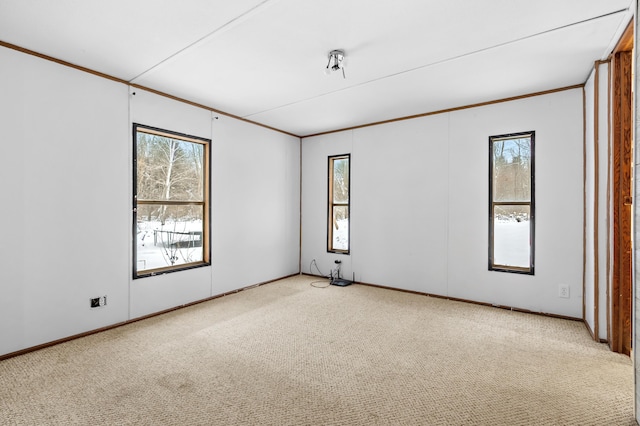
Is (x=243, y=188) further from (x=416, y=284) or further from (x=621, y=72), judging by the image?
(x=621, y=72)

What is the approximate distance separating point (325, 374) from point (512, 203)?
3092mm

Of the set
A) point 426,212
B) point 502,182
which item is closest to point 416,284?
point 426,212

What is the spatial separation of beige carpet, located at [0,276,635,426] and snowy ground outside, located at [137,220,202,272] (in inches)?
26.7

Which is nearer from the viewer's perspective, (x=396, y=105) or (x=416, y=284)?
(x=396, y=105)

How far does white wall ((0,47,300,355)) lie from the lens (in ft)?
8.83

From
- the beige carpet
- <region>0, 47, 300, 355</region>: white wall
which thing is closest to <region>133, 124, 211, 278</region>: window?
<region>0, 47, 300, 355</region>: white wall

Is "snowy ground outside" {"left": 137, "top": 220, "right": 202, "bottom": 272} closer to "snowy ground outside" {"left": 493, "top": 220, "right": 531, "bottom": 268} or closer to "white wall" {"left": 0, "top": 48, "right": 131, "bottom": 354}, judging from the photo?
"white wall" {"left": 0, "top": 48, "right": 131, "bottom": 354}

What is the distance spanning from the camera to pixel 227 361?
102 inches

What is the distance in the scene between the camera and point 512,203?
3961 mm

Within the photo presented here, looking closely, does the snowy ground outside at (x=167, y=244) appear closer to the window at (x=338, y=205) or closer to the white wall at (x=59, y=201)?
the white wall at (x=59, y=201)

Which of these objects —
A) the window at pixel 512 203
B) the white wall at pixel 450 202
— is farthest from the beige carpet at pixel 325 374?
the window at pixel 512 203

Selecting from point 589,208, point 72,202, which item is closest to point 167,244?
point 72,202

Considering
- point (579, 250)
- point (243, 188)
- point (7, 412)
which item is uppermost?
point (243, 188)

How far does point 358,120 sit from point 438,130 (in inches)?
46.0
